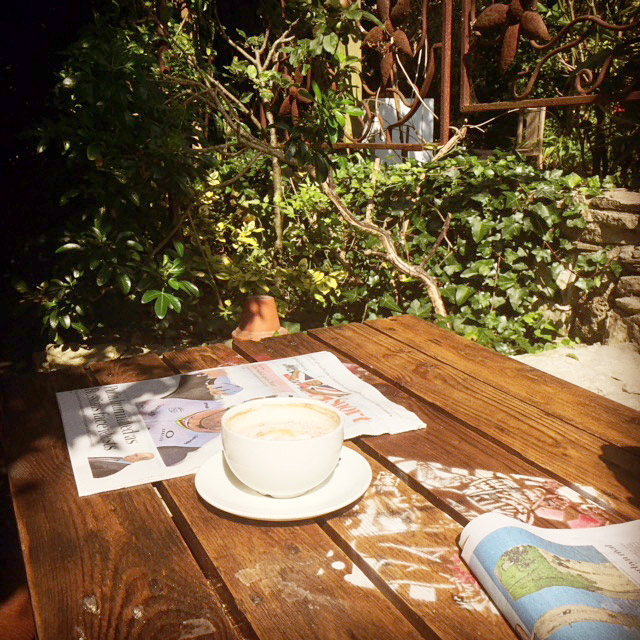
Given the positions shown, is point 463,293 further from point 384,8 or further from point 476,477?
point 476,477

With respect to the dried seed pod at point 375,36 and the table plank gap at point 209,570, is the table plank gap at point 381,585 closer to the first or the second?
the table plank gap at point 209,570

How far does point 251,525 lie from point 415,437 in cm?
31

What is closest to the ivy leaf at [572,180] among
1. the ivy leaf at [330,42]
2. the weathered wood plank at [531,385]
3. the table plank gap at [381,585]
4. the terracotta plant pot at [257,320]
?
the ivy leaf at [330,42]

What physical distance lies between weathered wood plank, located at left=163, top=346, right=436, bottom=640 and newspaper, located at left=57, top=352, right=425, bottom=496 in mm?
104

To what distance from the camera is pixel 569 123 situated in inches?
195

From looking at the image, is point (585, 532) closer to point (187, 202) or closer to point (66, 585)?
point (66, 585)

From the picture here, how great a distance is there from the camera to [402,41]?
272 cm

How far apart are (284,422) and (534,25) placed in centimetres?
213

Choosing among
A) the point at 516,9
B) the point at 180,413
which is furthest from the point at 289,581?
the point at 516,9

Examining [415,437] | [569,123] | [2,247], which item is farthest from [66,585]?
[569,123]

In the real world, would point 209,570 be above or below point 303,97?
below

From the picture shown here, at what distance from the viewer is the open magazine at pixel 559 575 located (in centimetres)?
54

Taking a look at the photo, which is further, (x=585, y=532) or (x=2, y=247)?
(x=2, y=247)

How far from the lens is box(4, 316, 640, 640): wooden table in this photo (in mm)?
573
